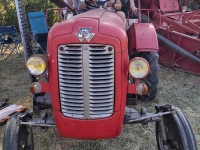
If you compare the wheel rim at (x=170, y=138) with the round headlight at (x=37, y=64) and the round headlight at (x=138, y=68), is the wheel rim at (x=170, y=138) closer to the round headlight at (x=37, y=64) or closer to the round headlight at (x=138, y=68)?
the round headlight at (x=138, y=68)

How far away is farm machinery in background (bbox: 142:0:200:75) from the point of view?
4.81 m

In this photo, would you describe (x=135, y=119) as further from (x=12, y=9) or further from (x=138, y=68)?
(x=12, y=9)

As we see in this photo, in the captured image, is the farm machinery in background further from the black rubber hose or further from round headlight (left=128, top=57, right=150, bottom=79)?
round headlight (left=128, top=57, right=150, bottom=79)

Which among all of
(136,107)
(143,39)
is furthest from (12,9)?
(143,39)

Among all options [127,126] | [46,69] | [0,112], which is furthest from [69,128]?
[0,112]

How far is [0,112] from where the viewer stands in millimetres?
3779

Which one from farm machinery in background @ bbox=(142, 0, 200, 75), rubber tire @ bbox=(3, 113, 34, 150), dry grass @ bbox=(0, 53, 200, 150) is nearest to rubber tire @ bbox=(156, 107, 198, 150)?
dry grass @ bbox=(0, 53, 200, 150)

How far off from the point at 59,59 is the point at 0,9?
26.2 ft

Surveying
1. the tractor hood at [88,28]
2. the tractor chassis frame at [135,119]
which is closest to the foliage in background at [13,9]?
the tractor chassis frame at [135,119]

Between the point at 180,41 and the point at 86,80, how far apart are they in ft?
10.7

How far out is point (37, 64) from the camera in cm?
226

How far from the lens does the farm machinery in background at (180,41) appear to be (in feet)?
15.8

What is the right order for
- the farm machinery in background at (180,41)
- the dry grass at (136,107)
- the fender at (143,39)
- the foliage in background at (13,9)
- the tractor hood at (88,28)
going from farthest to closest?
the foliage in background at (13,9), the farm machinery in background at (180,41), the dry grass at (136,107), the fender at (143,39), the tractor hood at (88,28)

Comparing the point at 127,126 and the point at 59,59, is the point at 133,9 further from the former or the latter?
the point at 59,59
